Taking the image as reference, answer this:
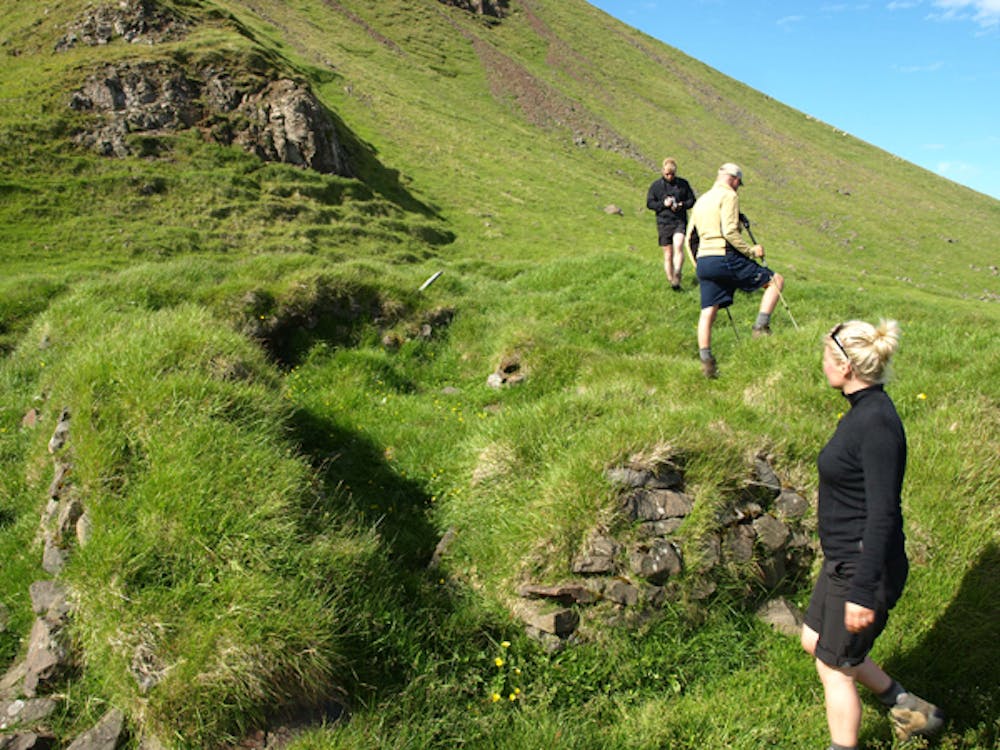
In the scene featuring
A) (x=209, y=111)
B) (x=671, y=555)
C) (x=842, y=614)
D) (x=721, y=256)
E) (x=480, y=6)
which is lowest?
(x=671, y=555)

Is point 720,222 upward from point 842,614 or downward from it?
upward

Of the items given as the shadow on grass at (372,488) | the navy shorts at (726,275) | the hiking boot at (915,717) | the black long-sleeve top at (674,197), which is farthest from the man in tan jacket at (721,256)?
the hiking boot at (915,717)

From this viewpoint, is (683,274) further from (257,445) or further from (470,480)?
(257,445)

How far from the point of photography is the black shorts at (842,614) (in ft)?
12.4

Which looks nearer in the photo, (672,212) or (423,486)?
(423,486)

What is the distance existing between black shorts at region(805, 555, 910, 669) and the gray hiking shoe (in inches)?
229

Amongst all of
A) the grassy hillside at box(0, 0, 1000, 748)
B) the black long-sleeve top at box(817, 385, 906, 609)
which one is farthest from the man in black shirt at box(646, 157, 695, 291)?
the black long-sleeve top at box(817, 385, 906, 609)

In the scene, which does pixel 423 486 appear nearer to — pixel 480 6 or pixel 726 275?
pixel 726 275

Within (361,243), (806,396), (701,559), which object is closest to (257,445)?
(701,559)

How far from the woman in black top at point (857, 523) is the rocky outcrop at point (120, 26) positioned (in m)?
47.5

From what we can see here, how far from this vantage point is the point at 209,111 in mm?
36875

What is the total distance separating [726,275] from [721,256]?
294 millimetres

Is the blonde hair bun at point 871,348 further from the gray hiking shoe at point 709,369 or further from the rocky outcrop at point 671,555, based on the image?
the gray hiking shoe at point 709,369

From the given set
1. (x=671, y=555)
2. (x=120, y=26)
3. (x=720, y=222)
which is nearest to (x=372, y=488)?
(x=671, y=555)
